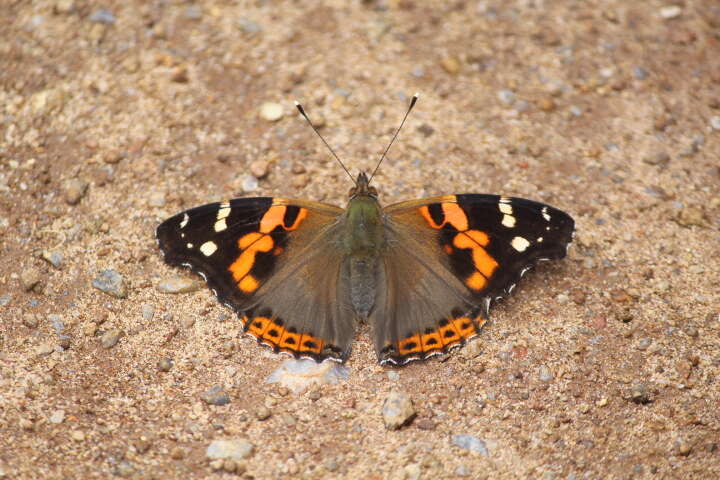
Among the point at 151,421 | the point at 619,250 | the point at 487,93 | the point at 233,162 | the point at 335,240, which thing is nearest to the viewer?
the point at 151,421

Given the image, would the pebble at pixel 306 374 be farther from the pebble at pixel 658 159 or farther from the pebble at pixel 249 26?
the pebble at pixel 249 26

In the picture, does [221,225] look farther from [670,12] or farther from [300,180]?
[670,12]

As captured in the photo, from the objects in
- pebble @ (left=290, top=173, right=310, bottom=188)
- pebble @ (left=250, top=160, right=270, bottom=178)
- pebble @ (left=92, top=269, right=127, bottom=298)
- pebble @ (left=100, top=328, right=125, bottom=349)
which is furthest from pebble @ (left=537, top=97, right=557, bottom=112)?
pebble @ (left=100, top=328, right=125, bottom=349)

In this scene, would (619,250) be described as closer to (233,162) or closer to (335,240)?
(335,240)

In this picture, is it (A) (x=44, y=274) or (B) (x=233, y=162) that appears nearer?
(A) (x=44, y=274)

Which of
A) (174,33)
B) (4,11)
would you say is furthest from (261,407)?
(4,11)

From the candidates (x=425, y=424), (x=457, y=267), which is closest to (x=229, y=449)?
(x=425, y=424)

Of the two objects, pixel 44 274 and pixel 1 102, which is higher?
pixel 1 102
